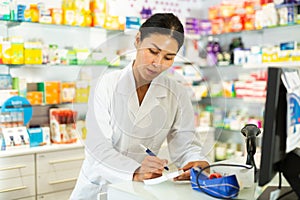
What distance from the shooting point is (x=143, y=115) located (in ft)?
5.45

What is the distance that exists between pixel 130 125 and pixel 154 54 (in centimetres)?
31

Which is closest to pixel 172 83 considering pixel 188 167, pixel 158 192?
pixel 188 167

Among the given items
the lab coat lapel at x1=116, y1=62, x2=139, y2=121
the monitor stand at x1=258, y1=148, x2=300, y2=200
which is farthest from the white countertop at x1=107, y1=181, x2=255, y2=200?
the lab coat lapel at x1=116, y1=62, x2=139, y2=121

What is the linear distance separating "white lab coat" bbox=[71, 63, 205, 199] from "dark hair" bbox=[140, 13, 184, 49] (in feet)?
0.56

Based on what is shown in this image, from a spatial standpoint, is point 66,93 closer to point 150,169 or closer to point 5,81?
point 5,81

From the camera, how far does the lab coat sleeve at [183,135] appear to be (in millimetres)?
1771

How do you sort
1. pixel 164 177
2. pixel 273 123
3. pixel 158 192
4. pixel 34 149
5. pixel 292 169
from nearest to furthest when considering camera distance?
→ pixel 273 123 → pixel 292 169 → pixel 158 192 → pixel 164 177 → pixel 34 149

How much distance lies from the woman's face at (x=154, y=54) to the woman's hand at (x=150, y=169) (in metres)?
0.35

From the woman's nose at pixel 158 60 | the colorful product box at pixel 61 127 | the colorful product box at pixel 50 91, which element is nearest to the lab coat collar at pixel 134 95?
the woman's nose at pixel 158 60

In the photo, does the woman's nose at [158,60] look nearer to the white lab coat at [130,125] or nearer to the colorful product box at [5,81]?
the white lab coat at [130,125]

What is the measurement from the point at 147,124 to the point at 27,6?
2.27 m

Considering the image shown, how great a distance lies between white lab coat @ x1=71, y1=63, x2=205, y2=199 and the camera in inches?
62.9

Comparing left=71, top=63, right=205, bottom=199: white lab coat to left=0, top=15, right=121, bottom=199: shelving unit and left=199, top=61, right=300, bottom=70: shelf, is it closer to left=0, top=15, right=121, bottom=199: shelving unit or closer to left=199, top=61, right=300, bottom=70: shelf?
left=0, top=15, right=121, bottom=199: shelving unit

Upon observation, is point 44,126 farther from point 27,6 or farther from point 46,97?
point 27,6
